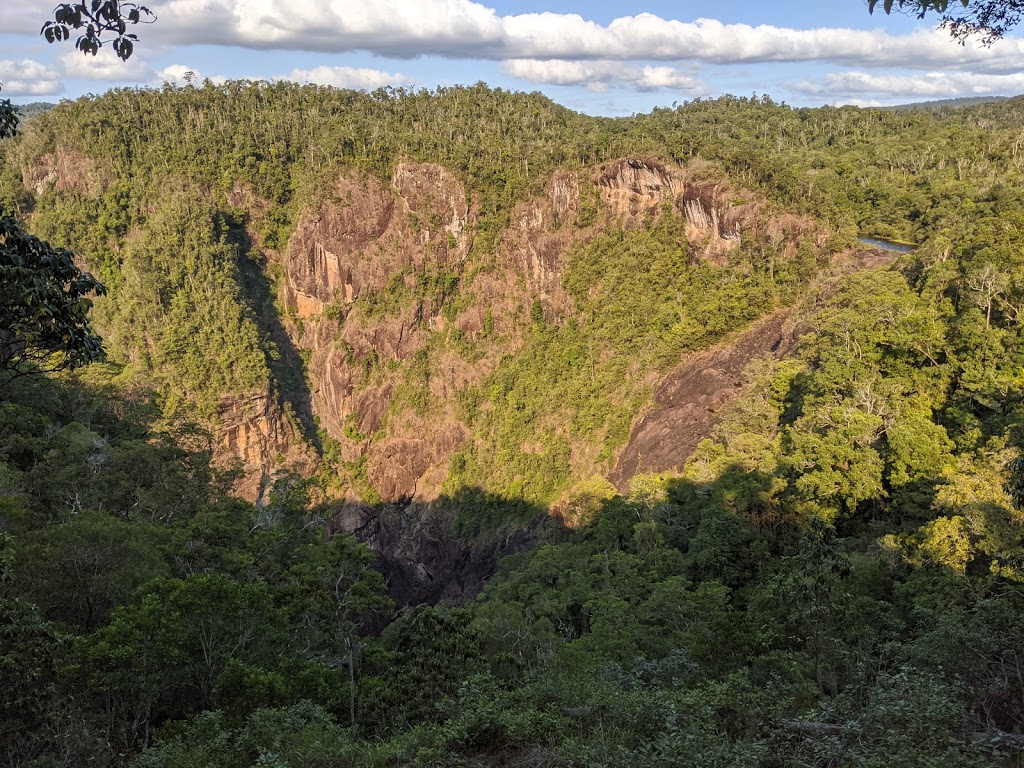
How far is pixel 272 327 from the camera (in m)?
60.8

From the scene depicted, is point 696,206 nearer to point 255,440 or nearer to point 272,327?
point 255,440

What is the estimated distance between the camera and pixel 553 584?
25.5 m

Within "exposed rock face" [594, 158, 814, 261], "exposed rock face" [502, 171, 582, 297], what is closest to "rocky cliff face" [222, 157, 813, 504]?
"exposed rock face" [502, 171, 582, 297]

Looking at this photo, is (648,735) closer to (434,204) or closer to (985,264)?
(985,264)

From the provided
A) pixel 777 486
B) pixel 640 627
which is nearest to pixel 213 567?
pixel 640 627

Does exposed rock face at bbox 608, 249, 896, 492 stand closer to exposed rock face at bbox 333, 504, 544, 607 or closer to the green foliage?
exposed rock face at bbox 333, 504, 544, 607

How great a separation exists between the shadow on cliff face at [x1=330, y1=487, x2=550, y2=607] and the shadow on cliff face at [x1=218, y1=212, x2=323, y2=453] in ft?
25.5

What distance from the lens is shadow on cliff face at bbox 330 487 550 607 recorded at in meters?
45.4

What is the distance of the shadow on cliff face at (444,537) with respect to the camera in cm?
4538

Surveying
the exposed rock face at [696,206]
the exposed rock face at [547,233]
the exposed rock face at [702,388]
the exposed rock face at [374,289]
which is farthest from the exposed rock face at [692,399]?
the exposed rock face at [374,289]

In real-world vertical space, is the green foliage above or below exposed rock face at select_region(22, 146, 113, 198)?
below

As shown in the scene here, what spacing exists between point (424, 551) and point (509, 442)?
9530 mm

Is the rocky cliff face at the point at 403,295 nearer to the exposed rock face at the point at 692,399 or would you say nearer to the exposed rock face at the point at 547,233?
the exposed rock face at the point at 547,233

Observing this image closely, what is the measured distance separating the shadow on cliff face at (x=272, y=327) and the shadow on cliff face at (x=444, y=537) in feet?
25.5
